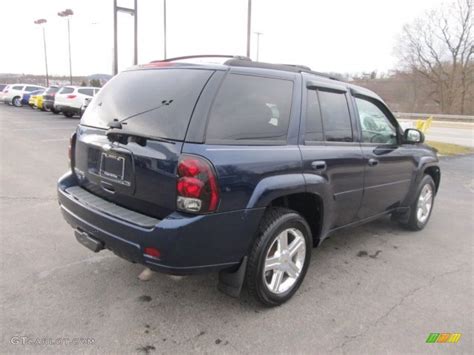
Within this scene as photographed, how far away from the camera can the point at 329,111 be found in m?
3.56

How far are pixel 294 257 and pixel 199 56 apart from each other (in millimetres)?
1902

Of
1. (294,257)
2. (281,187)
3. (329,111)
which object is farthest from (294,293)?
(329,111)

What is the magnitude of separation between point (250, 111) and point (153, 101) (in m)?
0.73

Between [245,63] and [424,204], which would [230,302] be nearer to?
[245,63]

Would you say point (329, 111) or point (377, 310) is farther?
point (329, 111)

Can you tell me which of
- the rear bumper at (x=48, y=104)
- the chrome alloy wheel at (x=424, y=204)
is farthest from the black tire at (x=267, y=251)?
the rear bumper at (x=48, y=104)

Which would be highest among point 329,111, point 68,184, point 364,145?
point 329,111

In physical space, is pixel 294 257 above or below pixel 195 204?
below

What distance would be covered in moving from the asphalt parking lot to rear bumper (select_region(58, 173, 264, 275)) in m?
0.50

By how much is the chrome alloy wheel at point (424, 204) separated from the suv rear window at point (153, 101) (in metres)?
3.71

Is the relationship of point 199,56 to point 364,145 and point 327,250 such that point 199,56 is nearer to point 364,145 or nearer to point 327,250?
point 364,145

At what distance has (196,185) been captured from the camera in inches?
97.0

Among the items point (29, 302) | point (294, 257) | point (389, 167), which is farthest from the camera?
point (389, 167)

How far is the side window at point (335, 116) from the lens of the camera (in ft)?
11.5
